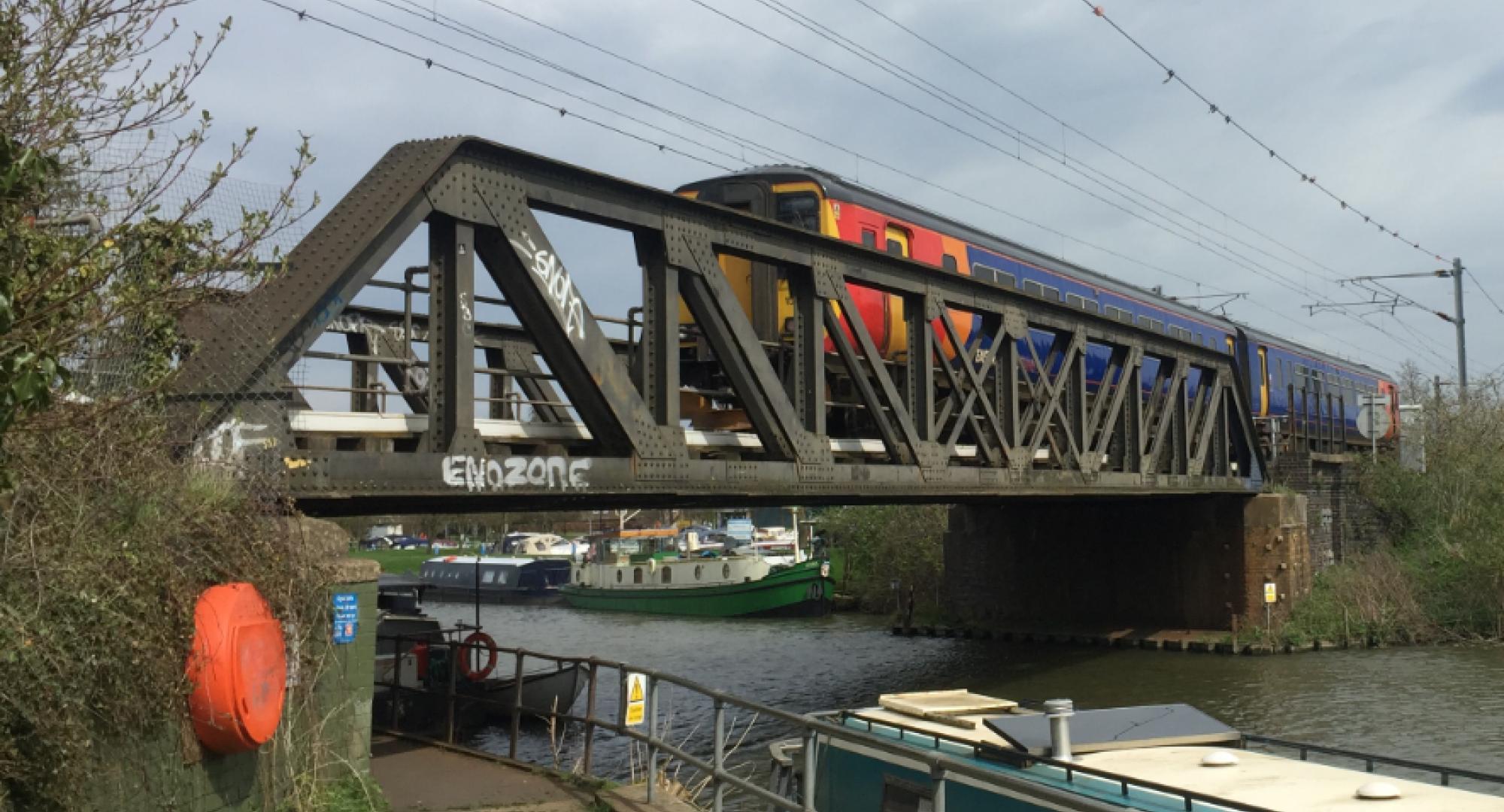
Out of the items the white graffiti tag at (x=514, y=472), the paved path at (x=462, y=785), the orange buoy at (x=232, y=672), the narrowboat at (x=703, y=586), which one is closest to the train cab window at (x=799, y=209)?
the white graffiti tag at (x=514, y=472)

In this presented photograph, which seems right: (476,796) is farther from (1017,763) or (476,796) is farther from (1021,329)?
(1021,329)

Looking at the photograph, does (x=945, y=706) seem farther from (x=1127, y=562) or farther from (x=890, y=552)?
(x=890, y=552)

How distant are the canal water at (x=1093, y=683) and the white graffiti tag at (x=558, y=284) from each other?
6.06 meters

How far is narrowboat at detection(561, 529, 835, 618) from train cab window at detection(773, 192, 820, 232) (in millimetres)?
31822

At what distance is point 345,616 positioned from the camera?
9.93 m

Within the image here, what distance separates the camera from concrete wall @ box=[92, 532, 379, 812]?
7.72 meters

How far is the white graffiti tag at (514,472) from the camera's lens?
36.6ft

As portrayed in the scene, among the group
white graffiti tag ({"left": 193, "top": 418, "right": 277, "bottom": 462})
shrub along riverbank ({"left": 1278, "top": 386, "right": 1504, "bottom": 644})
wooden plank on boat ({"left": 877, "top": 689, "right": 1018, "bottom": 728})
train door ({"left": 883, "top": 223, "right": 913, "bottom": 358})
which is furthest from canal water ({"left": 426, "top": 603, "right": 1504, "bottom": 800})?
white graffiti tag ({"left": 193, "top": 418, "right": 277, "bottom": 462})

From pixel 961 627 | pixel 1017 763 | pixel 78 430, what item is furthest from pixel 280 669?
pixel 961 627

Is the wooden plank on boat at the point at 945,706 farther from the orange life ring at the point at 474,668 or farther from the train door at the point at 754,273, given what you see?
the orange life ring at the point at 474,668

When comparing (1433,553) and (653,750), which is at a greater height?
(1433,553)

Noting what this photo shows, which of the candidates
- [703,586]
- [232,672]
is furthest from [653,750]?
[703,586]

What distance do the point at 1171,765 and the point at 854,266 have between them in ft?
26.6

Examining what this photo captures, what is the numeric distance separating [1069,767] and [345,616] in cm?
542
